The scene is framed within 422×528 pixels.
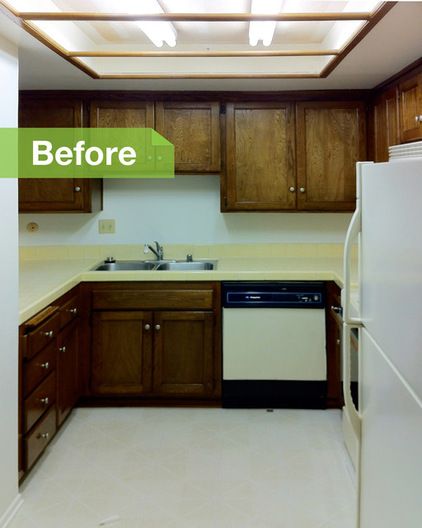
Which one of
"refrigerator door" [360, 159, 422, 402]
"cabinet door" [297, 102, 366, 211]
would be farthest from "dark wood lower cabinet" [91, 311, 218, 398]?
"refrigerator door" [360, 159, 422, 402]

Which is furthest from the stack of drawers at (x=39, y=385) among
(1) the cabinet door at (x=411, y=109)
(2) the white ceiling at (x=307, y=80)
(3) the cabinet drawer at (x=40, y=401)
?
(1) the cabinet door at (x=411, y=109)

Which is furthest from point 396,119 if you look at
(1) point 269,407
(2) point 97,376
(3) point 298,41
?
(2) point 97,376

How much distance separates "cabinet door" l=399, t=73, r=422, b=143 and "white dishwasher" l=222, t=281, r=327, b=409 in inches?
39.2

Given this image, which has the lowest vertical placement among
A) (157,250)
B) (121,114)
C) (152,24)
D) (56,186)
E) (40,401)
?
(40,401)

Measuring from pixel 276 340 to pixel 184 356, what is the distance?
1.94 ft

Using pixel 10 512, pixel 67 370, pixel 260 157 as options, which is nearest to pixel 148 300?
pixel 67 370

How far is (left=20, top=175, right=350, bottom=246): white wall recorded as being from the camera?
3.62 metres

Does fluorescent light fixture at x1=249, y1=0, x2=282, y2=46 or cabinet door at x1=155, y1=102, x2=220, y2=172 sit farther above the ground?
fluorescent light fixture at x1=249, y1=0, x2=282, y2=46

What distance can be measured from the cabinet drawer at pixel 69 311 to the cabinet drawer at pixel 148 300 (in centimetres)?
15

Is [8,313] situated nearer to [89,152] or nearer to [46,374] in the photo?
[46,374]

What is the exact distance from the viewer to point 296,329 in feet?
9.98

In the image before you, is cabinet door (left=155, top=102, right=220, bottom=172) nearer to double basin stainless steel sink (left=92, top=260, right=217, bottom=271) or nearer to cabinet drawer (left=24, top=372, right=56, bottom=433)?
double basin stainless steel sink (left=92, top=260, right=217, bottom=271)

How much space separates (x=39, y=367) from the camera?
7.62 ft

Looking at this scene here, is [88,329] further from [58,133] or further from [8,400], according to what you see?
[58,133]
